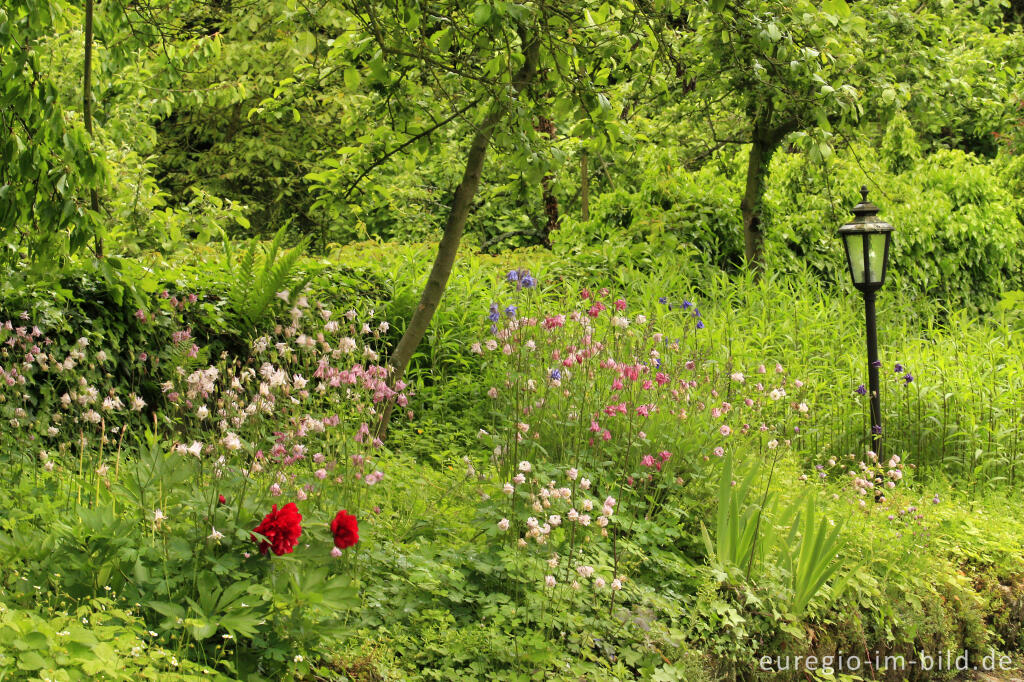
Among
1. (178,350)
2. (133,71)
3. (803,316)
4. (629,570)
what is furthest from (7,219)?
(803,316)

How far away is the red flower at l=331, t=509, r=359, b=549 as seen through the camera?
9.27ft

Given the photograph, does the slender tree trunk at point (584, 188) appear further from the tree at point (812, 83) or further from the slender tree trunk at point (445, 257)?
the slender tree trunk at point (445, 257)

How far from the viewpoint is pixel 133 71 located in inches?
319

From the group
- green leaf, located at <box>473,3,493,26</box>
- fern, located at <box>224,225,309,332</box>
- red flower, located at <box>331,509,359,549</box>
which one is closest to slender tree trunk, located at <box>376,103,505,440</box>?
fern, located at <box>224,225,309,332</box>

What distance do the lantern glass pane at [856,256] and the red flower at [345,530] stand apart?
4406 mm

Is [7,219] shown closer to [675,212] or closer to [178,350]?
[178,350]

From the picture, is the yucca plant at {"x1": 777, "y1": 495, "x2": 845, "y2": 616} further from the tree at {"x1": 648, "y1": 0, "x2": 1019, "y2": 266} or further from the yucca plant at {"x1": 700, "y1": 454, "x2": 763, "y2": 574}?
the tree at {"x1": 648, "y1": 0, "x2": 1019, "y2": 266}

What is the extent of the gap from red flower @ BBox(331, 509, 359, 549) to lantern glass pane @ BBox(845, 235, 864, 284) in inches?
173

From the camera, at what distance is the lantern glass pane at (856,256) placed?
20.2 feet

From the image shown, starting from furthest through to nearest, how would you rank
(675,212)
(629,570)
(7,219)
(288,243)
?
(288,243)
(675,212)
(629,570)
(7,219)

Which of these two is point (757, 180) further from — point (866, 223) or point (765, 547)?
point (765, 547)

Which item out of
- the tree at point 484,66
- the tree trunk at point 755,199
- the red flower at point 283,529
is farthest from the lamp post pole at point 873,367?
the red flower at point 283,529

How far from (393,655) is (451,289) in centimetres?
423

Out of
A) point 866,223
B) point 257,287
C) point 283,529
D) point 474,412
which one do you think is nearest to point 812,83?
point 866,223
